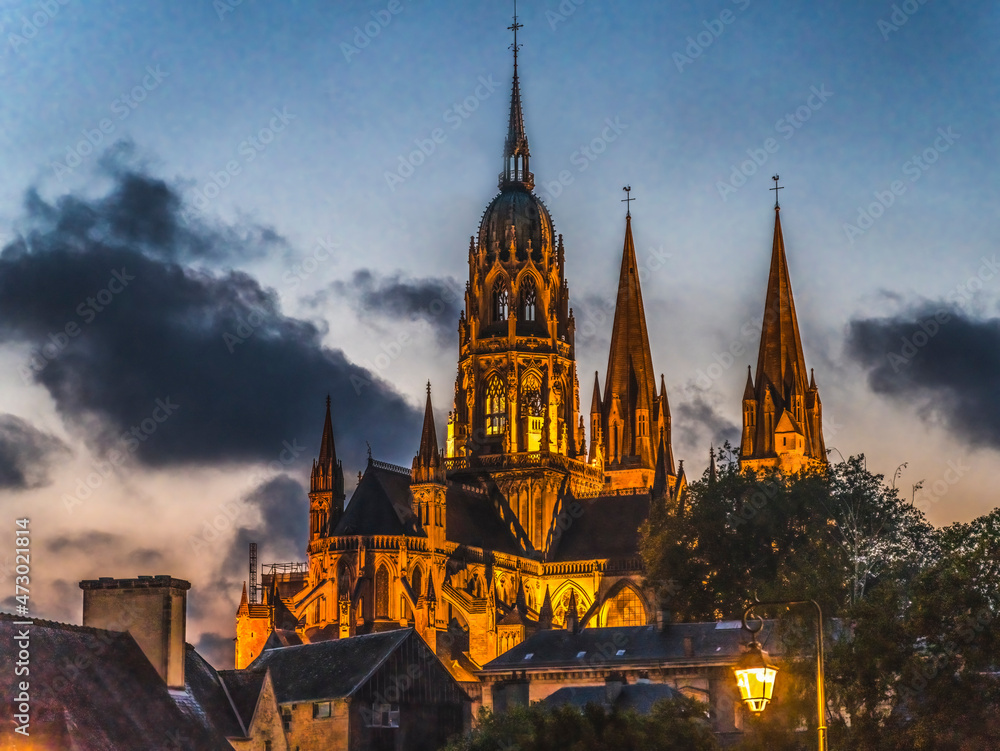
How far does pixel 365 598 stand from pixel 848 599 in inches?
1570

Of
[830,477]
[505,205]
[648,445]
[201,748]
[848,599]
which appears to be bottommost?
[201,748]

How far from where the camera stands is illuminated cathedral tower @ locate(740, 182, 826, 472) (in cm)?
12825

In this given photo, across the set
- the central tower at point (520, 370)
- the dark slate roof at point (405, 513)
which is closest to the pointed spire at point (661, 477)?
the central tower at point (520, 370)

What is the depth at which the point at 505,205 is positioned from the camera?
127 metres

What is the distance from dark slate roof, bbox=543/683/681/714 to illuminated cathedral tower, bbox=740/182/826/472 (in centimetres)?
6073

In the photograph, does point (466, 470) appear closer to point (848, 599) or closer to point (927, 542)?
point (927, 542)

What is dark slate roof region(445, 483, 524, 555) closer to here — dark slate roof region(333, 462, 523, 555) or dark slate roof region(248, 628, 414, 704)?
dark slate roof region(333, 462, 523, 555)

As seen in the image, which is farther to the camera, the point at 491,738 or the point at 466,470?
the point at 466,470

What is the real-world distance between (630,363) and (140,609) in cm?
9627

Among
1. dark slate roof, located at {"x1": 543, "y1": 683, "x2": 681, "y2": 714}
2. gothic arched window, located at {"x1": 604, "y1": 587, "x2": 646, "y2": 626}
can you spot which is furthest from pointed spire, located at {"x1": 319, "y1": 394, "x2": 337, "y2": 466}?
dark slate roof, located at {"x1": 543, "y1": 683, "x2": 681, "y2": 714}

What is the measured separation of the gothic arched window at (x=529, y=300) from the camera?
125 meters

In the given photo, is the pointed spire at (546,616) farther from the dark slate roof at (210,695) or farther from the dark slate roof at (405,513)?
the dark slate roof at (210,695)

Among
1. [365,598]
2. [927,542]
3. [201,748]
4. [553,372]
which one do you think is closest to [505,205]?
[553,372]

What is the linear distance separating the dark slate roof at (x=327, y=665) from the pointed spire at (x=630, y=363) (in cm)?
7042
